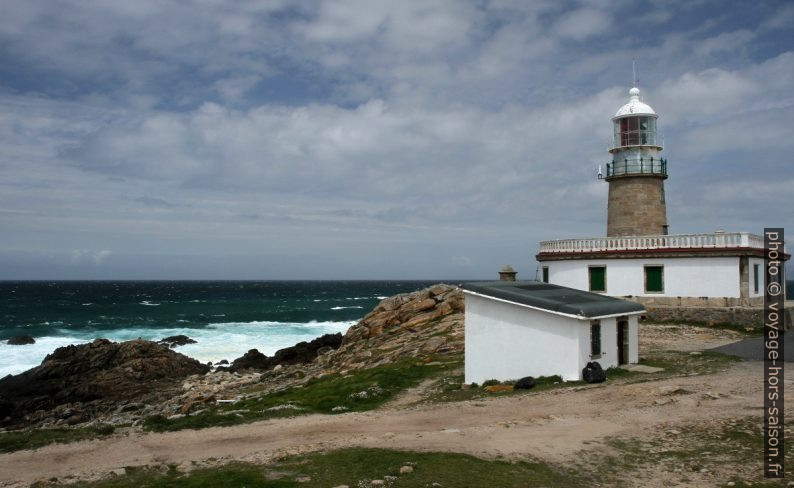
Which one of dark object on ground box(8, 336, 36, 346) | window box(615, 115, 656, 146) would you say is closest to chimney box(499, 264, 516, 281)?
window box(615, 115, 656, 146)

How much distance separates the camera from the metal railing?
32406 millimetres

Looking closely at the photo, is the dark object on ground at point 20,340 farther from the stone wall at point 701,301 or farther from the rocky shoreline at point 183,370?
the stone wall at point 701,301

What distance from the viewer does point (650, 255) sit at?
1141 inches

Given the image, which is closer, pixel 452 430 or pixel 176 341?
pixel 452 430

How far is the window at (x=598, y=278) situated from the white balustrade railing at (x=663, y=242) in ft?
3.06

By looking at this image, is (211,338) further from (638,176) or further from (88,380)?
(638,176)

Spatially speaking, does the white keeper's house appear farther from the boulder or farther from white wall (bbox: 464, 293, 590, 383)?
the boulder

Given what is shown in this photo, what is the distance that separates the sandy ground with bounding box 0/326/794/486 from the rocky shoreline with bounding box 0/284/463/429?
9484 millimetres

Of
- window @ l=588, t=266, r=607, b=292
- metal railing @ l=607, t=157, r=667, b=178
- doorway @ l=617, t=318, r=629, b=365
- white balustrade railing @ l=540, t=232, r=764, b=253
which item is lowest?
doorway @ l=617, t=318, r=629, b=365

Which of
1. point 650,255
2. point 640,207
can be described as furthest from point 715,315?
point 640,207

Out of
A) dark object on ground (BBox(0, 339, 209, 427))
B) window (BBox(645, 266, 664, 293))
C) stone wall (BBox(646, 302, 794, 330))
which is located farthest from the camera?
dark object on ground (BBox(0, 339, 209, 427))

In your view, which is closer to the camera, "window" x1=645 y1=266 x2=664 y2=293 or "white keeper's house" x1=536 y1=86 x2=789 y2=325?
"white keeper's house" x1=536 y1=86 x2=789 y2=325

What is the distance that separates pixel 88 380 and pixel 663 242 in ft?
100

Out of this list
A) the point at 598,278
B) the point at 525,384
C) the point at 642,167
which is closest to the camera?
the point at 525,384
